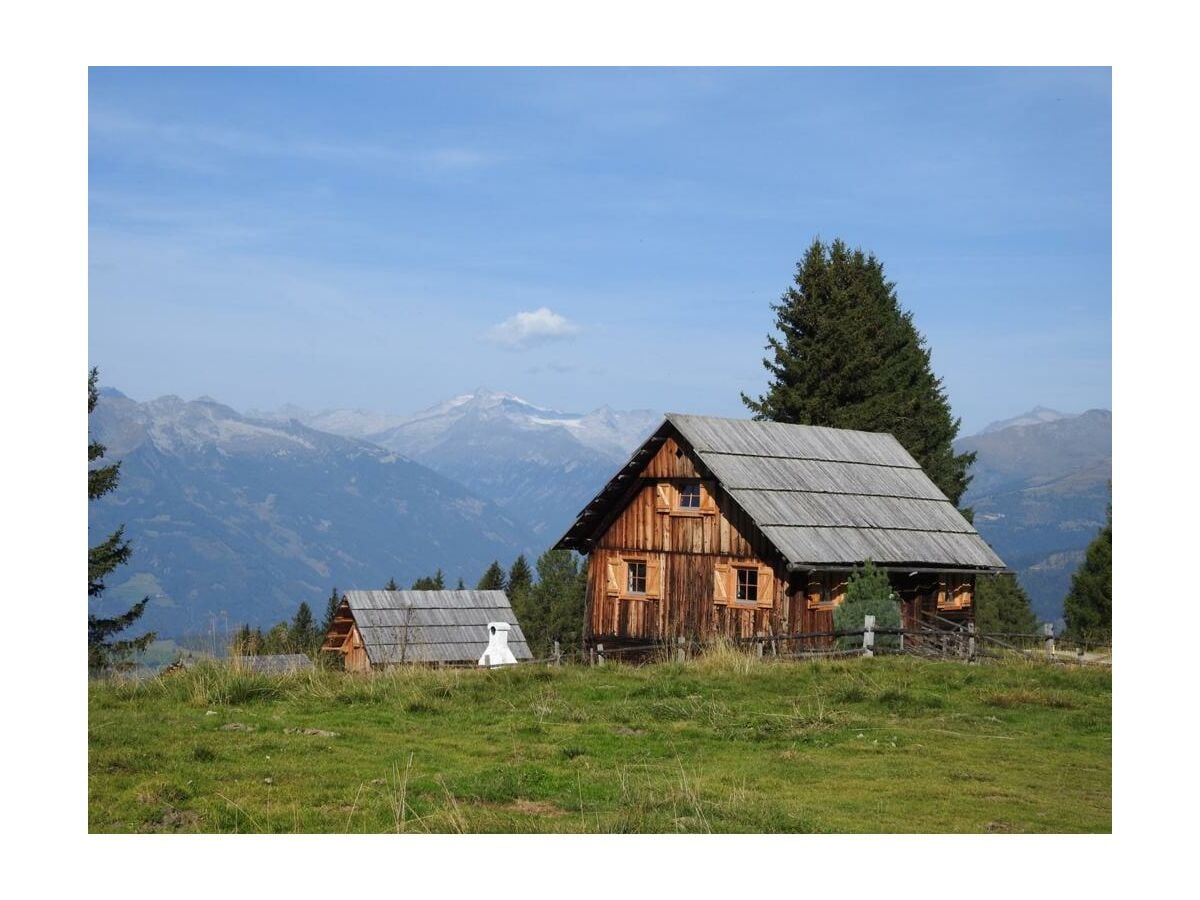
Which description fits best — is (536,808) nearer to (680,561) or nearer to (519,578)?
(680,561)

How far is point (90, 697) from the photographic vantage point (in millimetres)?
19953

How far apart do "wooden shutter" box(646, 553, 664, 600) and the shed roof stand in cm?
1698

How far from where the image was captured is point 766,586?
33344 mm

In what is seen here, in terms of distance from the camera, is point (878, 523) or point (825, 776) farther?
point (878, 523)

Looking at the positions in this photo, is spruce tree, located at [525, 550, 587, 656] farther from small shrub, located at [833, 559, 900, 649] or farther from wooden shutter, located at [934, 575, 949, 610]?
small shrub, located at [833, 559, 900, 649]

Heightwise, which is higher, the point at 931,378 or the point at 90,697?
the point at 931,378

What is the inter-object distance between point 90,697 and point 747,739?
379 inches

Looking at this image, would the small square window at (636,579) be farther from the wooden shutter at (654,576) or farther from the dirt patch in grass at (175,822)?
the dirt patch in grass at (175,822)

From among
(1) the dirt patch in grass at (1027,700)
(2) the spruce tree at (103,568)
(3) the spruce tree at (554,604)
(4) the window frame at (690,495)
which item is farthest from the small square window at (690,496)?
(3) the spruce tree at (554,604)

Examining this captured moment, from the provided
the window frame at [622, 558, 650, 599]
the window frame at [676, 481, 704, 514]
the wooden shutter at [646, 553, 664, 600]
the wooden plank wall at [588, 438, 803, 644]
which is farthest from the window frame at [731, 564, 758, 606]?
the window frame at [622, 558, 650, 599]

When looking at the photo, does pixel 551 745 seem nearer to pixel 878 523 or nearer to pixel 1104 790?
pixel 1104 790

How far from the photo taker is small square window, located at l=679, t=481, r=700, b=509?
35312mm

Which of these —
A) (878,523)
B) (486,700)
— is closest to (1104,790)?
(486,700)
